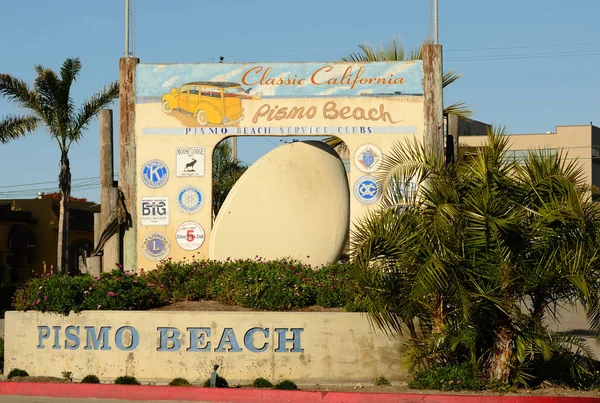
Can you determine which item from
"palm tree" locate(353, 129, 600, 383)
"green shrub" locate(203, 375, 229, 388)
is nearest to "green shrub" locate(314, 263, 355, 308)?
"palm tree" locate(353, 129, 600, 383)

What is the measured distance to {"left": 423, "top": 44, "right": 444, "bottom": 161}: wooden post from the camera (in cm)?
1728

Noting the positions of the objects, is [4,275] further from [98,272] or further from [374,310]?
[374,310]

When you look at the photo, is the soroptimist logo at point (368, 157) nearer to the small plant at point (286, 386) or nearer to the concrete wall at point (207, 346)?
the concrete wall at point (207, 346)

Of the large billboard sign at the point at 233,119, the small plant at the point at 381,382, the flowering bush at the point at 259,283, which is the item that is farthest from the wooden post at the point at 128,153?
the small plant at the point at 381,382

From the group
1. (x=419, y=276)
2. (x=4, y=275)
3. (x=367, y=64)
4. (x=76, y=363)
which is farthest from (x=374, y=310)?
(x=4, y=275)

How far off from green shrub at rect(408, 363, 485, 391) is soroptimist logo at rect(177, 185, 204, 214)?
646 centimetres

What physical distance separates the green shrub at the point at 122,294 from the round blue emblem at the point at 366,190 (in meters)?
4.53

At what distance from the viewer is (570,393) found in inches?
484

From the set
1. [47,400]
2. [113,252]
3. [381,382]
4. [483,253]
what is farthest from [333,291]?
[113,252]

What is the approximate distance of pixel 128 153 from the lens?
58.0 ft

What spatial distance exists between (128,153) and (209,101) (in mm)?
1858

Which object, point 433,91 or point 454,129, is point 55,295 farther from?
point 454,129

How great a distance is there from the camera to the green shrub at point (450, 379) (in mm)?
12273

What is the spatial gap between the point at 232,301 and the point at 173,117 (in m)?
4.49
